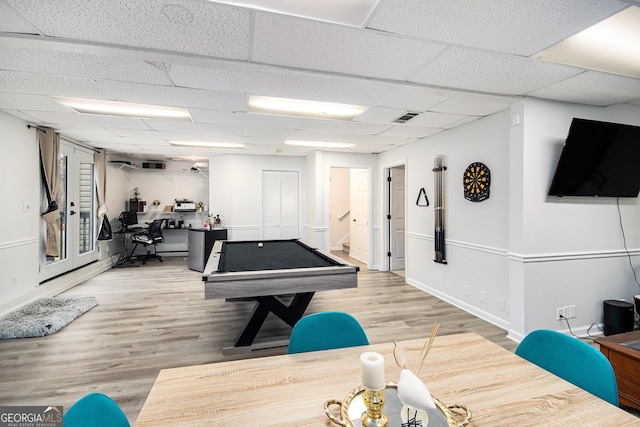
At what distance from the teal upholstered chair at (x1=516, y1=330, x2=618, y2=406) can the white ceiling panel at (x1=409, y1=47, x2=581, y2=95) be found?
6.33 feet

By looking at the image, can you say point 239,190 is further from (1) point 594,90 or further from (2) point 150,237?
(1) point 594,90

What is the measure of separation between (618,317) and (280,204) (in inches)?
228

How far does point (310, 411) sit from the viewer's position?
945mm

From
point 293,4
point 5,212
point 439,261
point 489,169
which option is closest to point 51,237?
point 5,212

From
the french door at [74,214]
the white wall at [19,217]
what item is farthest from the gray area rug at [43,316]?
the french door at [74,214]

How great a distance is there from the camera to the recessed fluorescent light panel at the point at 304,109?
350 cm

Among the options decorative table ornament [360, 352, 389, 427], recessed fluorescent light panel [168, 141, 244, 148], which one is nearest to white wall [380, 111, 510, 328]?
decorative table ornament [360, 352, 389, 427]

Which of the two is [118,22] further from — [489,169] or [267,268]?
[489,169]

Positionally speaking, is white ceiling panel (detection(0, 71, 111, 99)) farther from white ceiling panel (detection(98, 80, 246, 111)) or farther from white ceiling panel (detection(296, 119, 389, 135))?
white ceiling panel (detection(296, 119, 389, 135))

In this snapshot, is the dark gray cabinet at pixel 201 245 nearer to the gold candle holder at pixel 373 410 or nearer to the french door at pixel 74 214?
the french door at pixel 74 214

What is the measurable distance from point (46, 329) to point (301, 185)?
5019 millimetres

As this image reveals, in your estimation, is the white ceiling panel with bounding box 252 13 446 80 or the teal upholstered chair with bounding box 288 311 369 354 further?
the white ceiling panel with bounding box 252 13 446 80

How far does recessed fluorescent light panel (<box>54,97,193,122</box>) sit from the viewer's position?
134 inches

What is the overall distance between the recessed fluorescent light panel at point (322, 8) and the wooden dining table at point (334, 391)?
1.85 m
